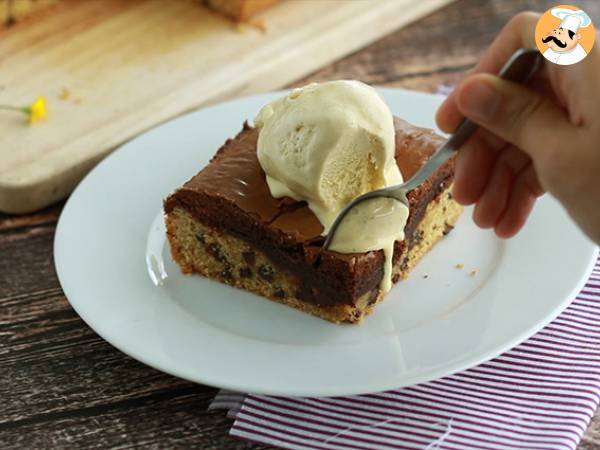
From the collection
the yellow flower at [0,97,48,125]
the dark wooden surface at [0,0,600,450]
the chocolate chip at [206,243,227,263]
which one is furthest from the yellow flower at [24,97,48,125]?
the chocolate chip at [206,243,227,263]

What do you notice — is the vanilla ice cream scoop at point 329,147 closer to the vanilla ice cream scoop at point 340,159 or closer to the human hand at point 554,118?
the vanilla ice cream scoop at point 340,159

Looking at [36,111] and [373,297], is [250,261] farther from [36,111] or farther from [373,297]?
[36,111]

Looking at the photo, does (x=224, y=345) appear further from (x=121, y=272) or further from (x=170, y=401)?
(x=121, y=272)

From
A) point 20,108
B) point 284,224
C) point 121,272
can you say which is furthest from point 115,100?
point 284,224

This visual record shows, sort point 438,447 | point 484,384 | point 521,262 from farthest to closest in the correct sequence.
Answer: point 521,262 → point 484,384 → point 438,447

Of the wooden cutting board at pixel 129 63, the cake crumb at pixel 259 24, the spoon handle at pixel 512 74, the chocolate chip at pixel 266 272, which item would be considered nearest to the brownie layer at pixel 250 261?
the chocolate chip at pixel 266 272

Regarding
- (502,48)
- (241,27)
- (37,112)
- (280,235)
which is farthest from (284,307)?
(241,27)
